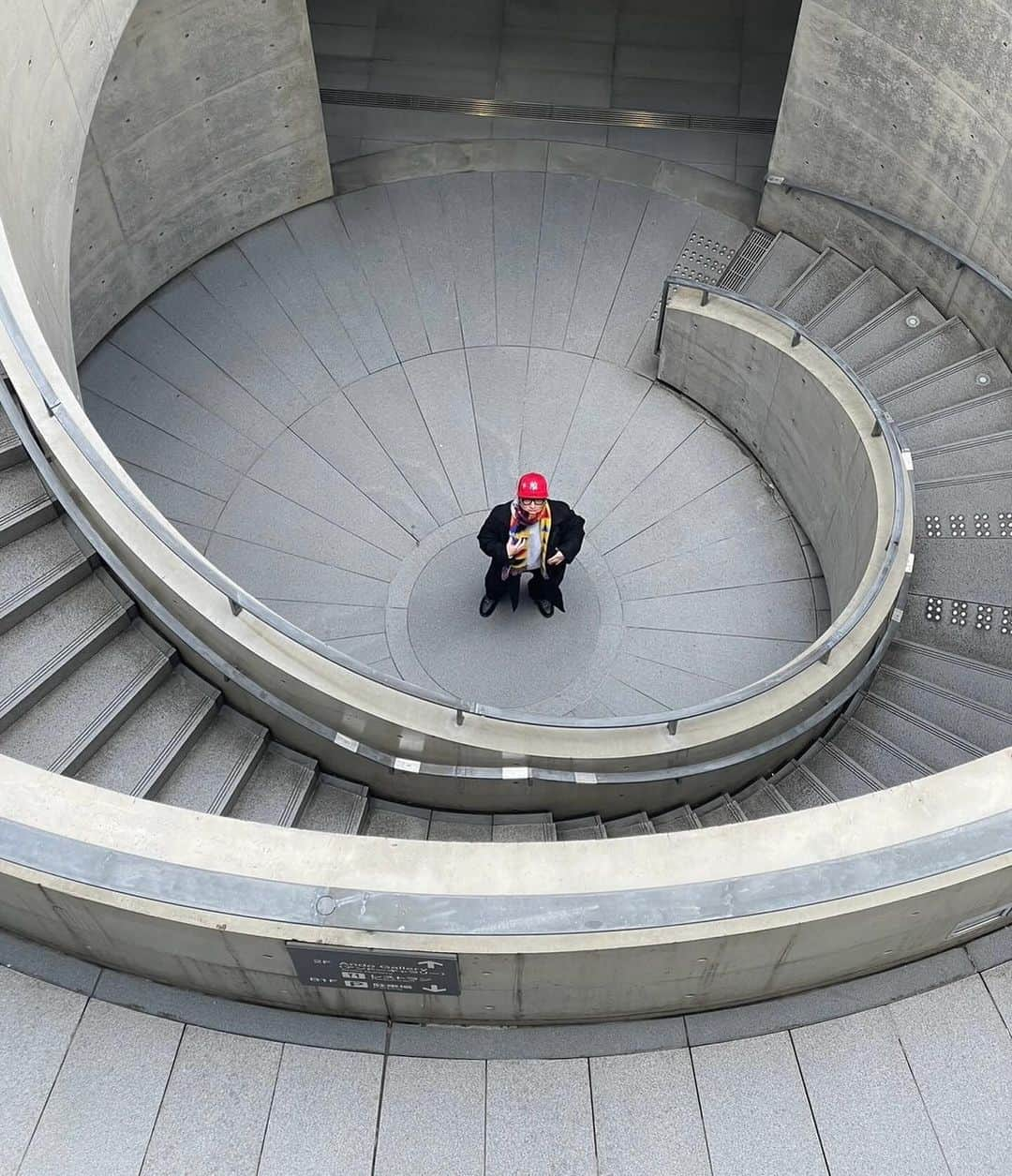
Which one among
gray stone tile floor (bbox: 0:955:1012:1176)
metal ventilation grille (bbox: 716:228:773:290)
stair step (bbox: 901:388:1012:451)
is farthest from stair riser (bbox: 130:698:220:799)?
metal ventilation grille (bbox: 716:228:773:290)

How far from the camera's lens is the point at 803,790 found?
10305 millimetres

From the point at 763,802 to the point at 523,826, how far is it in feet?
7.55

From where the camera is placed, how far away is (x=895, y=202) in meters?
13.3

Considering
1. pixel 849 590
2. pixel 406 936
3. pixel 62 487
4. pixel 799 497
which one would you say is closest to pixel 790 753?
pixel 849 590

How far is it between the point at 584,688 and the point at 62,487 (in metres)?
5.47

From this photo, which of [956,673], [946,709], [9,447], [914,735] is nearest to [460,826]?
[914,735]

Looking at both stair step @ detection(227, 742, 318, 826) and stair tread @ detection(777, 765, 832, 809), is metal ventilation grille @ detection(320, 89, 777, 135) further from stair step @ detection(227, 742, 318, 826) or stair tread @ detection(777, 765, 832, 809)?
stair step @ detection(227, 742, 318, 826)

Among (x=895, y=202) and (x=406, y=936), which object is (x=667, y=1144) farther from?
(x=895, y=202)

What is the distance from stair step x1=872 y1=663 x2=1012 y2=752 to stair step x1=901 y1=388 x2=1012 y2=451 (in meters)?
2.60

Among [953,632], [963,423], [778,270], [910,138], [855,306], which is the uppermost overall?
[778,270]

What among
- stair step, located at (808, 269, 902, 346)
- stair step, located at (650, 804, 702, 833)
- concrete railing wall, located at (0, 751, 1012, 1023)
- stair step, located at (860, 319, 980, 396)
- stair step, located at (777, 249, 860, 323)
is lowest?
concrete railing wall, located at (0, 751, 1012, 1023)

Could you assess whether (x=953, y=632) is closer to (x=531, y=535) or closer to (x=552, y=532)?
(x=552, y=532)

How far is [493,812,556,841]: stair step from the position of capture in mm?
9086

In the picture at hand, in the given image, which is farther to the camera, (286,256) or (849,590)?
(286,256)
